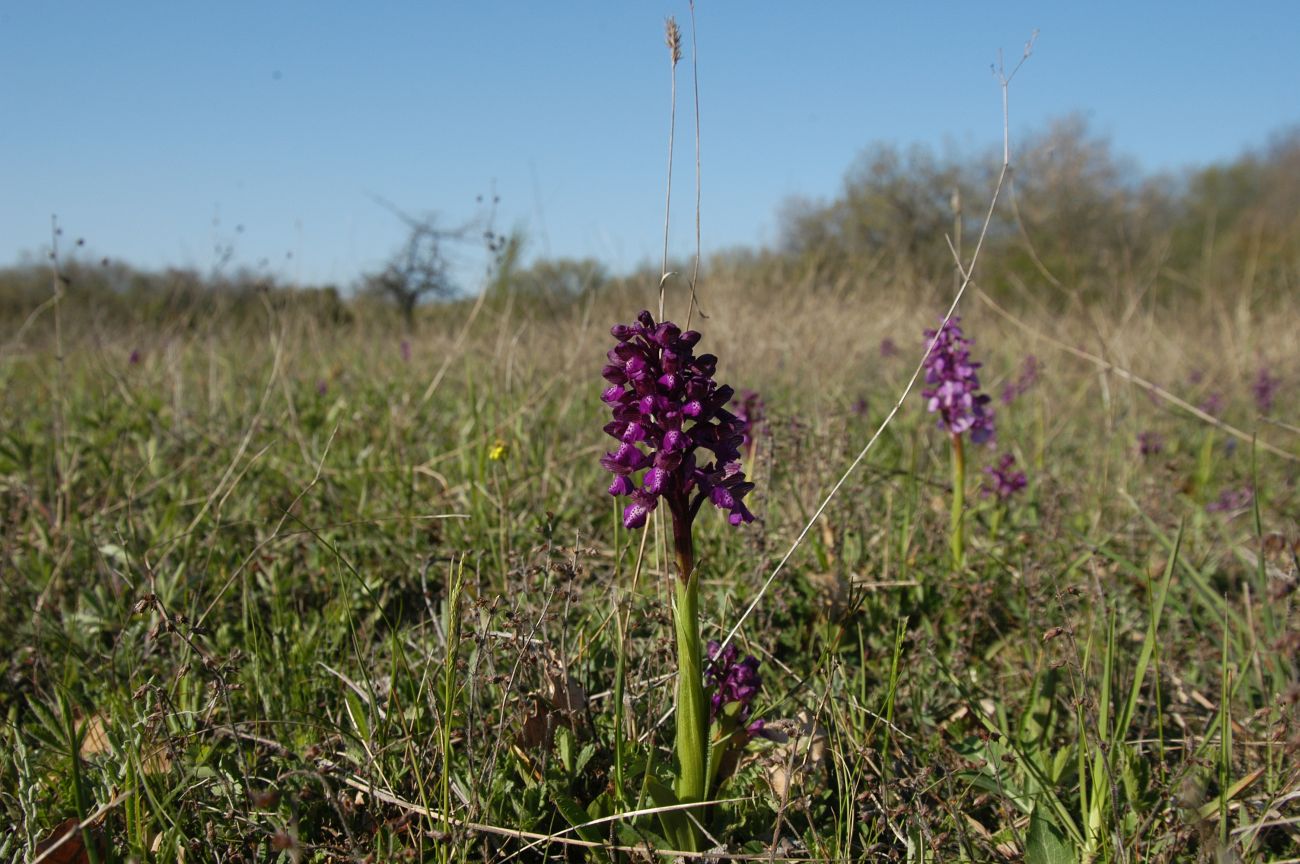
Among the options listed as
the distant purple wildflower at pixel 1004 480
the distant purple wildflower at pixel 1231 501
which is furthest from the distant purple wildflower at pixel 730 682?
the distant purple wildflower at pixel 1231 501

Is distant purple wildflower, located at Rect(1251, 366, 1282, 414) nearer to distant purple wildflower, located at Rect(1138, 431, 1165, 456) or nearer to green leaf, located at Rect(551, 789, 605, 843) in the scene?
distant purple wildflower, located at Rect(1138, 431, 1165, 456)

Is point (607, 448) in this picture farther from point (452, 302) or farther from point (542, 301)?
point (452, 302)

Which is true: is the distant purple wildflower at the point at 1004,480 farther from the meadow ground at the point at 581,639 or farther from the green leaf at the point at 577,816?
the green leaf at the point at 577,816

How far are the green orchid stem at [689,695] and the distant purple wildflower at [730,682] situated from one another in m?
0.26

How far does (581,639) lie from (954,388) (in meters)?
1.57

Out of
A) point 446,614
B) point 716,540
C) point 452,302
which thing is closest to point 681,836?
point 446,614

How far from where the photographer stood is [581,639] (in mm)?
2057

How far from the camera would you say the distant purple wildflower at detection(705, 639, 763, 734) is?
1.80 m

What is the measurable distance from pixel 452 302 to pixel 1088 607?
7.57m

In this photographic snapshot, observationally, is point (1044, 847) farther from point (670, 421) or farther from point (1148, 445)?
point (1148, 445)

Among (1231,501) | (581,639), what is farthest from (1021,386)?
(581,639)

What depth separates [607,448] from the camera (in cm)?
382

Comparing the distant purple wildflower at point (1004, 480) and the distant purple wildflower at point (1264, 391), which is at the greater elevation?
the distant purple wildflower at point (1264, 391)

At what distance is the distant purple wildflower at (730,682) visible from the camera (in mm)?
1801
